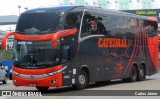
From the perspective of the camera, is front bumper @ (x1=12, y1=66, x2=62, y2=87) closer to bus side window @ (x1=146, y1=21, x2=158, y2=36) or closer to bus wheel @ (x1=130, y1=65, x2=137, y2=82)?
bus wheel @ (x1=130, y1=65, x2=137, y2=82)

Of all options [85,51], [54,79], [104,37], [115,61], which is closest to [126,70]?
[115,61]

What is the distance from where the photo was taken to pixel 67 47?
1856 centimetres

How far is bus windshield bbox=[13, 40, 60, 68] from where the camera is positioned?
17875 mm

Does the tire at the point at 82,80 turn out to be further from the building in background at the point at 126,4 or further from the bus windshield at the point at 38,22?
the building in background at the point at 126,4

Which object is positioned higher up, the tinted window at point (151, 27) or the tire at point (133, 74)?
the tinted window at point (151, 27)

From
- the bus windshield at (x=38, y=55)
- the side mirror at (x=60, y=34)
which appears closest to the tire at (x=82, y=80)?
the bus windshield at (x=38, y=55)

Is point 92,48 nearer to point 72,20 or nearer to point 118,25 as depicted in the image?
point 72,20

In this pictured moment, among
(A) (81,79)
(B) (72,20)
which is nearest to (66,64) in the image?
(A) (81,79)

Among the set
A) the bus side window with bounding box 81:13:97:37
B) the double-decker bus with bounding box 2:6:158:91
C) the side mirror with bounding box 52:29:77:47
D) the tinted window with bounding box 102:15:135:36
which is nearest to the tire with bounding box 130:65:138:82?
the double-decker bus with bounding box 2:6:158:91

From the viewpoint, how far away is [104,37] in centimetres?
2162

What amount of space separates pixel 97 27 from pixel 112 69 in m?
2.82

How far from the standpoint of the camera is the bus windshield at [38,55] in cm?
1788

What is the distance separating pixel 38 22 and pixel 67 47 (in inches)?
64.3

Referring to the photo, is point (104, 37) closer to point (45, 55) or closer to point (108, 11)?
point (108, 11)
